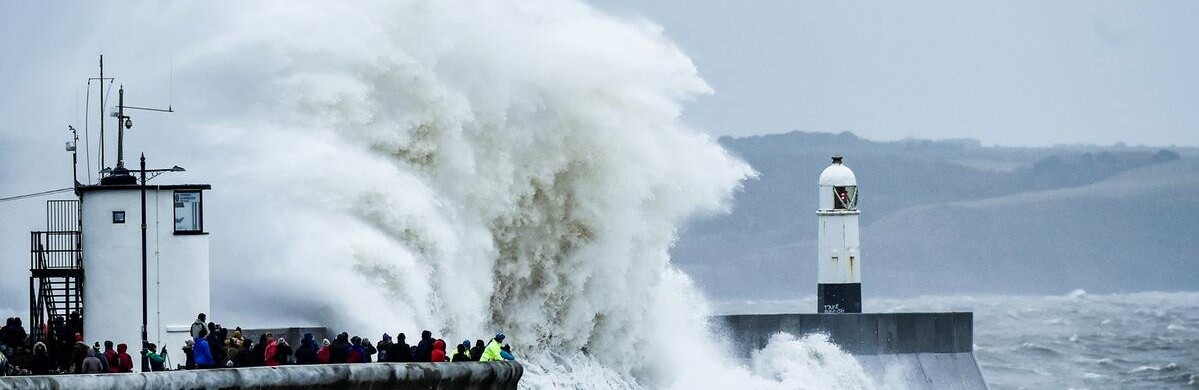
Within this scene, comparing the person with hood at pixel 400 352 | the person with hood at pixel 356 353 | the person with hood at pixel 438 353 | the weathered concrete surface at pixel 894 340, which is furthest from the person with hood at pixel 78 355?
the weathered concrete surface at pixel 894 340

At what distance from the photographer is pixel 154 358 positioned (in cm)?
1550

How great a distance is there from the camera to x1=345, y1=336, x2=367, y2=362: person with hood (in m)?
16.1

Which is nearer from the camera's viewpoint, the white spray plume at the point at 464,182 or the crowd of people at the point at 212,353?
the crowd of people at the point at 212,353

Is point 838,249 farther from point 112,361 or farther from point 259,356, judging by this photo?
point 112,361

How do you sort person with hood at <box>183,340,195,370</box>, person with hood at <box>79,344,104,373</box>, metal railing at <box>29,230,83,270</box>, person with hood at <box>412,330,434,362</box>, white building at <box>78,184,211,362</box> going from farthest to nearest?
metal railing at <box>29,230,83,270</box> → white building at <box>78,184,211,362</box> → person with hood at <box>412,330,434,362</box> → person with hood at <box>183,340,195,370</box> → person with hood at <box>79,344,104,373</box>

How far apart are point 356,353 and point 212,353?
3.41ft

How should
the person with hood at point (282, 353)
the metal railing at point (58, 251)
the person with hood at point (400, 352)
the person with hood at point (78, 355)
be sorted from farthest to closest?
the metal railing at point (58, 251), the person with hood at point (400, 352), the person with hood at point (282, 353), the person with hood at point (78, 355)

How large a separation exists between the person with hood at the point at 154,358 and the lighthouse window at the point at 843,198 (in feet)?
56.9

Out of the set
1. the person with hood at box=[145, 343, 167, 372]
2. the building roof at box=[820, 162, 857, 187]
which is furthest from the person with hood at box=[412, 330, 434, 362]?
the building roof at box=[820, 162, 857, 187]

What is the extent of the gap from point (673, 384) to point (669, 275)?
2.00 meters

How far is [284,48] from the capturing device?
22672mm

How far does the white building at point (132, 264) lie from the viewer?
17547 millimetres

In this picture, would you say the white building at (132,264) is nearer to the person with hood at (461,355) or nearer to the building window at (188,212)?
the building window at (188,212)

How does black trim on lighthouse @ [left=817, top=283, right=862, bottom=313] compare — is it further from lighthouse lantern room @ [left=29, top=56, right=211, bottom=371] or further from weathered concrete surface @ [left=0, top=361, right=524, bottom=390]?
lighthouse lantern room @ [left=29, top=56, right=211, bottom=371]
